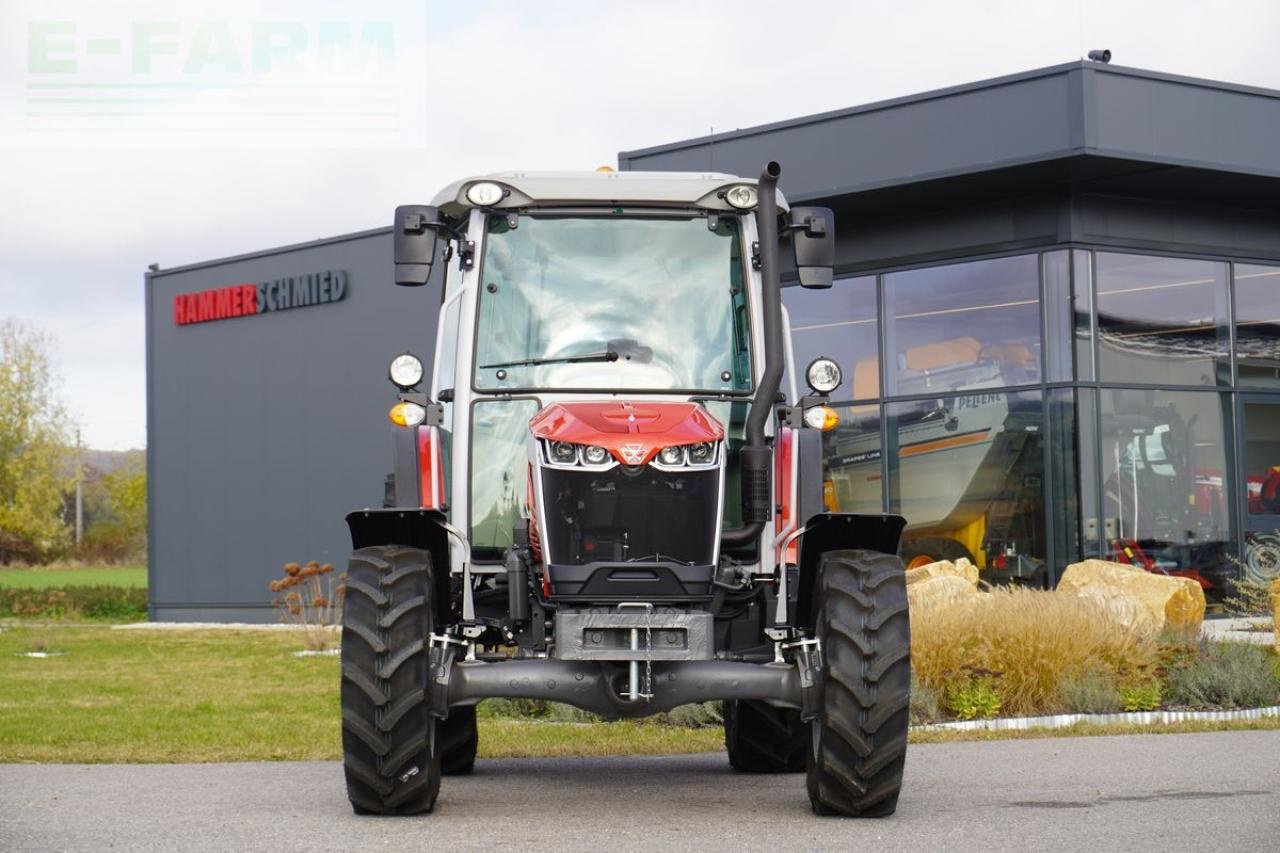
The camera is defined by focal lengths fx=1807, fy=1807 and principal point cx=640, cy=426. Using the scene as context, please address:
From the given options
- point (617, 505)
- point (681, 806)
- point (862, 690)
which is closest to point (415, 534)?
point (617, 505)

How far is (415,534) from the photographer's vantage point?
27.4ft

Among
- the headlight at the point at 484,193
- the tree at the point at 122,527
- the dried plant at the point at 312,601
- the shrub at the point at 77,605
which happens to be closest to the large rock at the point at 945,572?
the dried plant at the point at 312,601

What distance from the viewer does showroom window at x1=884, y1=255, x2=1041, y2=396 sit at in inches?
814

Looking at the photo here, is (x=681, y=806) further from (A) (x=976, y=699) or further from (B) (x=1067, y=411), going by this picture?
(B) (x=1067, y=411)

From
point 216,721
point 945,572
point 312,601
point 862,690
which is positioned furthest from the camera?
point 312,601

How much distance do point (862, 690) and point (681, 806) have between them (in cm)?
135

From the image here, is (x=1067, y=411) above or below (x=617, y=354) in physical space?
above

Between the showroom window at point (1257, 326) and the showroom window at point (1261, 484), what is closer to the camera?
the showroom window at point (1261, 484)

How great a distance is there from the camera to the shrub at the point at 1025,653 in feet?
42.0

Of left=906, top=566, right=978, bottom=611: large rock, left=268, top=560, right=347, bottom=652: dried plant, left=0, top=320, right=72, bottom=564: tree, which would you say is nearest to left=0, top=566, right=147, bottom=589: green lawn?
left=0, top=320, right=72, bottom=564: tree

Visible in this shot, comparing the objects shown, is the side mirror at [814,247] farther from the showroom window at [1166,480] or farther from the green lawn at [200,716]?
the showroom window at [1166,480]

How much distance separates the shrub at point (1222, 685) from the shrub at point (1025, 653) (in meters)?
0.26

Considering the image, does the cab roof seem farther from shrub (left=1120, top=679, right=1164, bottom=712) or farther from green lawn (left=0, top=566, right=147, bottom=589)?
green lawn (left=0, top=566, right=147, bottom=589)

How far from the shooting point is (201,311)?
31.8 m
